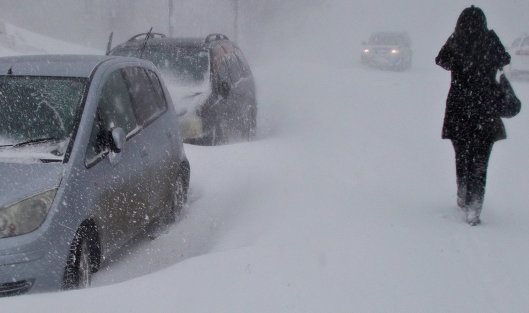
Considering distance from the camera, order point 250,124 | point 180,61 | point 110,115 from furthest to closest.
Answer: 1. point 250,124
2. point 180,61
3. point 110,115

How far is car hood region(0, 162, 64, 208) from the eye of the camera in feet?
12.4

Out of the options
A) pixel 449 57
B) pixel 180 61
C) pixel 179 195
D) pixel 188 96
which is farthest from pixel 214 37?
pixel 449 57

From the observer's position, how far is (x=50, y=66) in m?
4.93

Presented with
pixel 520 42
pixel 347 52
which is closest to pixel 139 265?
pixel 520 42

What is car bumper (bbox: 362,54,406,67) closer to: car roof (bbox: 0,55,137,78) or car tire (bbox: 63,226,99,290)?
car roof (bbox: 0,55,137,78)

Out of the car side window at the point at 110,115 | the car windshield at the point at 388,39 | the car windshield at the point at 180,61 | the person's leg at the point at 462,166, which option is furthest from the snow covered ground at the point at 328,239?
the car windshield at the point at 388,39

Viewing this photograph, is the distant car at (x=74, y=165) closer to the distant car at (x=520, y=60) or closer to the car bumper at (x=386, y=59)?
the distant car at (x=520, y=60)

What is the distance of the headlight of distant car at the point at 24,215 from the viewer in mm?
3711

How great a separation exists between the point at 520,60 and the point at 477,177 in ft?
57.1

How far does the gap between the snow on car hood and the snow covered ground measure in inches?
25.2

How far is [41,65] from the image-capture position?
195 inches

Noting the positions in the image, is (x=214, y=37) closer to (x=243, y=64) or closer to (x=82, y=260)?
(x=243, y=64)

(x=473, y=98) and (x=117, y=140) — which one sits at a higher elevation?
(x=473, y=98)

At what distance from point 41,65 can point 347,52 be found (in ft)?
149
